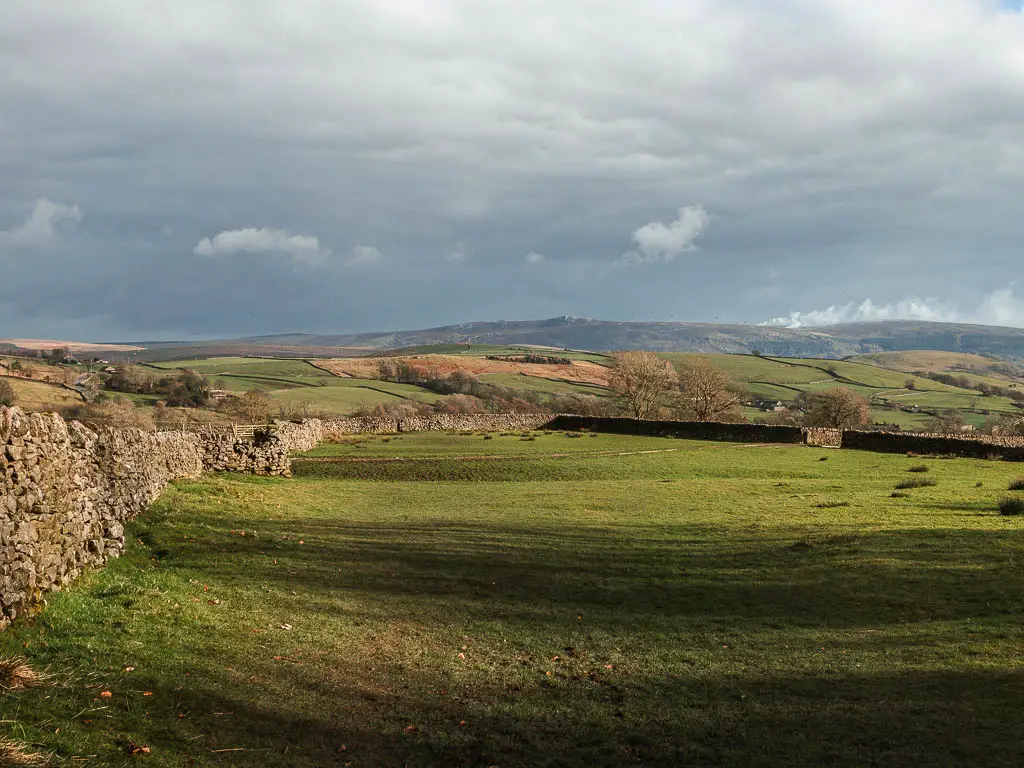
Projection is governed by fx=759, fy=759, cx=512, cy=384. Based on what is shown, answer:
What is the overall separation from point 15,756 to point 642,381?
76.1 metres

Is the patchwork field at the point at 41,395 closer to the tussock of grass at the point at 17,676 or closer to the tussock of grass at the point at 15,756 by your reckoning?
the tussock of grass at the point at 17,676

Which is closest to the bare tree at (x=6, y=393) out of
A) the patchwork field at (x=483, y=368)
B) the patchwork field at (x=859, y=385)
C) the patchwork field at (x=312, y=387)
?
the patchwork field at (x=312, y=387)

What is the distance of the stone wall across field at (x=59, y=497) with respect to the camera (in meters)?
10.7

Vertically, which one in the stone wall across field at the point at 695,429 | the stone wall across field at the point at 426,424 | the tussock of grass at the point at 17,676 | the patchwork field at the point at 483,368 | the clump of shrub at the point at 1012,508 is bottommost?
the stone wall across field at the point at 426,424

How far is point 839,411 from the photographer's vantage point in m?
75.9

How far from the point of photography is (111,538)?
49.1 feet

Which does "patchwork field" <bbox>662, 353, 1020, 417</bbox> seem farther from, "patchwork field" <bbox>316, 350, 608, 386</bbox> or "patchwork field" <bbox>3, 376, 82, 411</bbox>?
"patchwork field" <bbox>3, 376, 82, 411</bbox>

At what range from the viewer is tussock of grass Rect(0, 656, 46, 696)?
818 centimetres

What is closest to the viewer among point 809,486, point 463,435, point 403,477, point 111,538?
point 111,538

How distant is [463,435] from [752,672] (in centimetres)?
5168

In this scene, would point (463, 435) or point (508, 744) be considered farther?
point (463, 435)

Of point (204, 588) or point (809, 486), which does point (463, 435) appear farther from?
point (204, 588)

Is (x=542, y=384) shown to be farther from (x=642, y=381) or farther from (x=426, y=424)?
(x=426, y=424)

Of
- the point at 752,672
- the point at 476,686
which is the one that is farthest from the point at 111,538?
the point at 752,672
